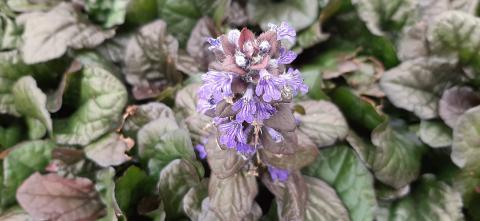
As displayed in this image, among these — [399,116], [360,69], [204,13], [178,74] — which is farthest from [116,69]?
[399,116]

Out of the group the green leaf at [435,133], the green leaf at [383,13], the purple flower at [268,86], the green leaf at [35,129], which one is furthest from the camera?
the green leaf at [383,13]

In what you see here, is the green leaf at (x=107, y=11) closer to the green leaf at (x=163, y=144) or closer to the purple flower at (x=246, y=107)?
the green leaf at (x=163, y=144)

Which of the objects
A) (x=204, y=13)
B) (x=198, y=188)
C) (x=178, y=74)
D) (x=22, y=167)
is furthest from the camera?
(x=204, y=13)

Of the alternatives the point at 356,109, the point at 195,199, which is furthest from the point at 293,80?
the point at 356,109

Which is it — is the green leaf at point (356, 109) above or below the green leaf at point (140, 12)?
below

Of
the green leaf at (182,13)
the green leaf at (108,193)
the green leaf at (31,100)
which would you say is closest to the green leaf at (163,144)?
the green leaf at (108,193)

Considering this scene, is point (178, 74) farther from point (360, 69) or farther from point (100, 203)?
point (360, 69)

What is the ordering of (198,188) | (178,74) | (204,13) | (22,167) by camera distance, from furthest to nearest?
(204,13), (178,74), (22,167), (198,188)
